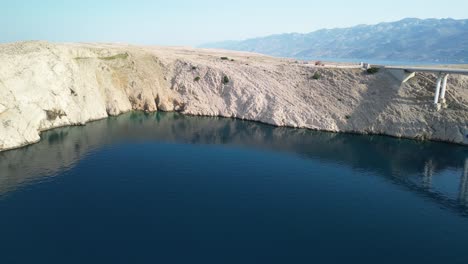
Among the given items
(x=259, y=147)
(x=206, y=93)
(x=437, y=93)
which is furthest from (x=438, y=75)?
(x=206, y=93)

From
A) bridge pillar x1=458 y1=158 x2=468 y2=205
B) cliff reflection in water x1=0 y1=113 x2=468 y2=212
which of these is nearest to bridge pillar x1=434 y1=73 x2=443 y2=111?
cliff reflection in water x1=0 y1=113 x2=468 y2=212

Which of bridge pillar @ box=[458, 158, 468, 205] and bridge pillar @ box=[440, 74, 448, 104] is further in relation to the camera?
bridge pillar @ box=[440, 74, 448, 104]

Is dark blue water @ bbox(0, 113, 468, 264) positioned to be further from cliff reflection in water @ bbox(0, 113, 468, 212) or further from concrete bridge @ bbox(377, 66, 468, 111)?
concrete bridge @ bbox(377, 66, 468, 111)

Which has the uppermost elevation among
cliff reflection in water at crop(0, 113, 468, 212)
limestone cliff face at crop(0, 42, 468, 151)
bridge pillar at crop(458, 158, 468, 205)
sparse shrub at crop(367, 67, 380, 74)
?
sparse shrub at crop(367, 67, 380, 74)

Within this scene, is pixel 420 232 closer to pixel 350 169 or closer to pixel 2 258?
pixel 350 169

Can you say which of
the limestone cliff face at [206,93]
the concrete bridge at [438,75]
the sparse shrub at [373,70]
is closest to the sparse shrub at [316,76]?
the limestone cliff face at [206,93]
